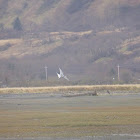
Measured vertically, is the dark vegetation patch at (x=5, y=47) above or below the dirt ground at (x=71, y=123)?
above

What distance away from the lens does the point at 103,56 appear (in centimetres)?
16325

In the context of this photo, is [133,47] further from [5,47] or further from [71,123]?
[71,123]

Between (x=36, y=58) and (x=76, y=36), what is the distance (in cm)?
2583

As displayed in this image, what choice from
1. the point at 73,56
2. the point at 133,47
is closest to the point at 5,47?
the point at 73,56

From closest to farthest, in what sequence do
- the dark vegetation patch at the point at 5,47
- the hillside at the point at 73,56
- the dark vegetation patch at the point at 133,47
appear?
the hillside at the point at 73,56
the dark vegetation patch at the point at 133,47
the dark vegetation patch at the point at 5,47

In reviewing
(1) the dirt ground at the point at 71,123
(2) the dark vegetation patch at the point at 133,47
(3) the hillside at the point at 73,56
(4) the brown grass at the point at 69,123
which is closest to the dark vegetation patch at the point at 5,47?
(3) the hillside at the point at 73,56

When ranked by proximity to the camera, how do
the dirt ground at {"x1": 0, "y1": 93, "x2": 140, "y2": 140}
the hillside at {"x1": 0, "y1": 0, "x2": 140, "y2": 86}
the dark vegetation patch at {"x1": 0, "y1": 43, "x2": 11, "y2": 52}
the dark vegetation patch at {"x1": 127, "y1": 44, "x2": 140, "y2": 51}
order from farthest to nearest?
the dark vegetation patch at {"x1": 0, "y1": 43, "x2": 11, "y2": 52} < the dark vegetation patch at {"x1": 127, "y1": 44, "x2": 140, "y2": 51} < the hillside at {"x1": 0, "y1": 0, "x2": 140, "y2": 86} < the dirt ground at {"x1": 0, "y1": 93, "x2": 140, "y2": 140}

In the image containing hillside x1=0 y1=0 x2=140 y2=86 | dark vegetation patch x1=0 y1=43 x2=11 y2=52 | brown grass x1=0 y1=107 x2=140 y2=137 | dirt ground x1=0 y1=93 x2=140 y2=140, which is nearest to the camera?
dirt ground x1=0 y1=93 x2=140 y2=140

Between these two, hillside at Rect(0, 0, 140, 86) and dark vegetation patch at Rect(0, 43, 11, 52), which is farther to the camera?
dark vegetation patch at Rect(0, 43, 11, 52)

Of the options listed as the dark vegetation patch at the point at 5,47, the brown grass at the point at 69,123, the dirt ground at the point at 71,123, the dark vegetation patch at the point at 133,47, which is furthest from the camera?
the dark vegetation patch at the point at 5,47

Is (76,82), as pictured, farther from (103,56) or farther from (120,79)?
(103,56)

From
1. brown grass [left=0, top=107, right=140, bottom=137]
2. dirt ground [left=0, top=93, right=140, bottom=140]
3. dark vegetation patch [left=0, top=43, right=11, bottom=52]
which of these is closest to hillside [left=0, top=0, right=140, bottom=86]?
dark vegetation patch [left=0, top=43, right=11, bottom=52]

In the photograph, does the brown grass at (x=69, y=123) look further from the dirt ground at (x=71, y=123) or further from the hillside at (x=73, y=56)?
the hillside at (x=73, y=56)

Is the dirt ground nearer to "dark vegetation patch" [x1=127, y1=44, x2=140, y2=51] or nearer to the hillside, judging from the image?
the hillside
